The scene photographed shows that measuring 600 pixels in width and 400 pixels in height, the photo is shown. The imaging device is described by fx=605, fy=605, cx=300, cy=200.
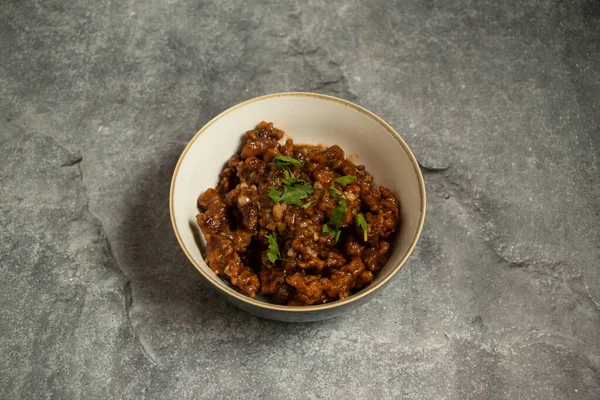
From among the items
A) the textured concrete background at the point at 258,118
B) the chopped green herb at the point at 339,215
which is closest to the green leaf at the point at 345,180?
the chopped green herb at the point at 339,215

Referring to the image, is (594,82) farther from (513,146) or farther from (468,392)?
(468,392)

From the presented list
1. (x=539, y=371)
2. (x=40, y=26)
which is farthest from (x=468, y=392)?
(x=40, y=26)

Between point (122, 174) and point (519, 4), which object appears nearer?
point (122, 174)

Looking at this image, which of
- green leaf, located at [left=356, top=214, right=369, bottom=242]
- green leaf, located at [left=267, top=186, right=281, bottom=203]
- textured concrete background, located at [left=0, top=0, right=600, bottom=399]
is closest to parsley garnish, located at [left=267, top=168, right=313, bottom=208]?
green leaf, located at [left=267, top=186, right=281, bottom=203]

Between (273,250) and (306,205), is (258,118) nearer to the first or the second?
(306,205)

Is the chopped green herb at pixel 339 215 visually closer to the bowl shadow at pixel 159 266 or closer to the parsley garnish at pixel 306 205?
the parsley garnish at pixel 306 205

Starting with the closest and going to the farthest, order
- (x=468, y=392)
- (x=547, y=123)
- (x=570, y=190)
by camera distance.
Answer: (x=468, y=392)
(x=570, y=190)
(x=547, y=123)

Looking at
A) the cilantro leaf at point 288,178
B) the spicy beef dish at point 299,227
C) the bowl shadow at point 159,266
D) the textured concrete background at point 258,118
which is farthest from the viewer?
the bowl shadow at point 159,266

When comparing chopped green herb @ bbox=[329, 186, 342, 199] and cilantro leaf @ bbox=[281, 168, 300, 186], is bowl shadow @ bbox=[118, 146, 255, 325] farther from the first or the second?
chopped green herb @ bbox=[329, 186, 342, 199]
